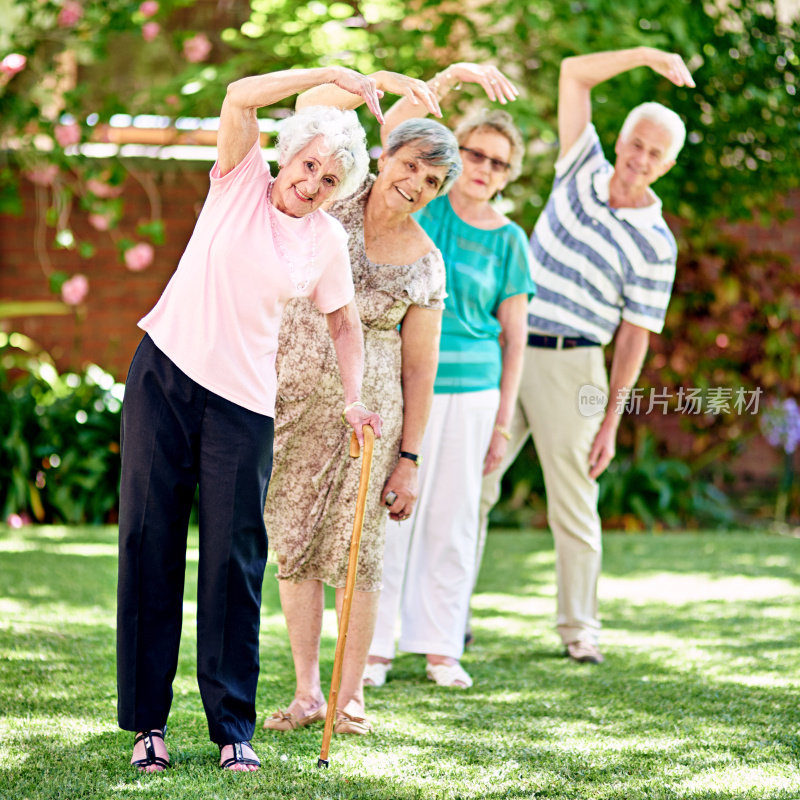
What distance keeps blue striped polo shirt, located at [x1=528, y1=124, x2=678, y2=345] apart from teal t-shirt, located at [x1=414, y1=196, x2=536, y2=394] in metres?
0.30

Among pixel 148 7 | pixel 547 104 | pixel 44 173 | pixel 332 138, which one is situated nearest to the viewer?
pixel 332 138

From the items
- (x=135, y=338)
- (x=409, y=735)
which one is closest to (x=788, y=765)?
(x=409, y=735)

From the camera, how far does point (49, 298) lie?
8.15 m

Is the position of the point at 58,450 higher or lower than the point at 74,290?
lower

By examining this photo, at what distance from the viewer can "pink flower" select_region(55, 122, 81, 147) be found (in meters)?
7.16

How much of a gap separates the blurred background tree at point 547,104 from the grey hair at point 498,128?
219cm

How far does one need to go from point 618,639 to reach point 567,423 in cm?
96

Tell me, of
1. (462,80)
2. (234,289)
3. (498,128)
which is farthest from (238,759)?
(498,128)

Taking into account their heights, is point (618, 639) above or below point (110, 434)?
below

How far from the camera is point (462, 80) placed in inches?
143

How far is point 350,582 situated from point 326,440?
493mm

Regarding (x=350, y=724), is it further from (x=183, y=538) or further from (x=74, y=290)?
(x=74, y=290)

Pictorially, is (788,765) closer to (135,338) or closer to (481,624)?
(481,624)

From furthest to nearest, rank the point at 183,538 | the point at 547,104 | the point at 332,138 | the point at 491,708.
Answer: the point at 547,104 < the point at 491,708 < the point at 183,538 < the point at 332,138
